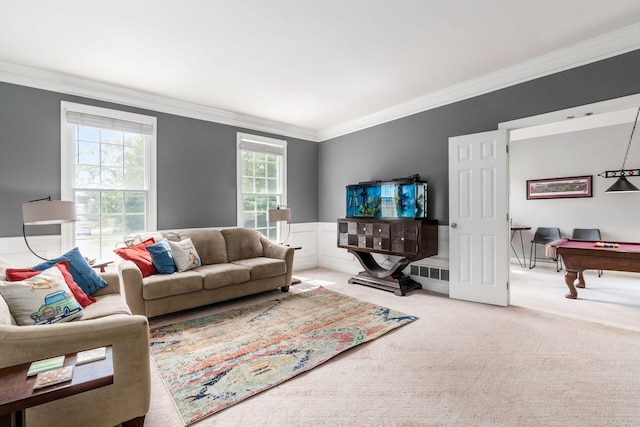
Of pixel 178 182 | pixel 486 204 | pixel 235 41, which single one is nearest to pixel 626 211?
pixel 486 204

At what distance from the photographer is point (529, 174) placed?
20.2 feet

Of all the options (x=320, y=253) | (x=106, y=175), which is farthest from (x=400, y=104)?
(x=106, y=175)

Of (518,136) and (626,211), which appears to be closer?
(626,211)

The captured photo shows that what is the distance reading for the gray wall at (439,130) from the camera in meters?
2.84

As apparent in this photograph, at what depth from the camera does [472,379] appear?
2025mm

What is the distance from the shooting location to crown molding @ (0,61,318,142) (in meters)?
3.16

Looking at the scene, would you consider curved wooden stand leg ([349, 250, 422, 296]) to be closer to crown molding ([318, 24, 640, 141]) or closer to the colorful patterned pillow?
crown molding ([318, 24, 640, 141])

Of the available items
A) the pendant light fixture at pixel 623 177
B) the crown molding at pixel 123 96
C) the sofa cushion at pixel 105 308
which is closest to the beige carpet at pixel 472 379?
the sofa cushion at pixel 105 308

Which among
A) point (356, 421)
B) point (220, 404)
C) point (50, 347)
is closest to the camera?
point (50, 347)

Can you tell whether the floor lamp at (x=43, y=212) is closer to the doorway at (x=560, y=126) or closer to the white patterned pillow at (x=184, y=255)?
the white patterned pillow at (x=184, y=255)

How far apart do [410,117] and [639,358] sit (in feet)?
11.4

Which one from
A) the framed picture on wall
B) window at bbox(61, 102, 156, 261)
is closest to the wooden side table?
window at bbox(61, 102, 156, 261)

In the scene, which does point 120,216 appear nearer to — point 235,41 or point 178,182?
point 178,182

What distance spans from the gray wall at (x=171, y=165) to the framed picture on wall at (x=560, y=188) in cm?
448
